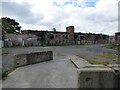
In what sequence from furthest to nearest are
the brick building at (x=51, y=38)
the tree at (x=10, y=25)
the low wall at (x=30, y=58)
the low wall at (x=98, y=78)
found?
the tree at (x=10, y=25) < the brick building at (x=51, y=38) < the low wall at (x=30, y=58) < the low wall at (x=98, y=78)

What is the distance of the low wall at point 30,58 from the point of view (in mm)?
15453

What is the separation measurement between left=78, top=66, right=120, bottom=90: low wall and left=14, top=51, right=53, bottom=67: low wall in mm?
10412

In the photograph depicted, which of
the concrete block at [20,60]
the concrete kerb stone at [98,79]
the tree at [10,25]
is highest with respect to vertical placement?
the tree at [10,25]

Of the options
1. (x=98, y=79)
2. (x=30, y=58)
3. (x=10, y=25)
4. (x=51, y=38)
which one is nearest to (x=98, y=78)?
(x=98, y=79)

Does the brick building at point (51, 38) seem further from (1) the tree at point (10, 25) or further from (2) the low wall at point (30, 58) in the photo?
(2) the low wall at point (30, 58)

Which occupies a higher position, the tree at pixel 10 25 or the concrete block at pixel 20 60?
the tree at pixel 10 25

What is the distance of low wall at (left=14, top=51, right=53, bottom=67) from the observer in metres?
A: 15.5

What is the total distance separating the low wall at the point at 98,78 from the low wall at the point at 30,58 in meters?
10.4

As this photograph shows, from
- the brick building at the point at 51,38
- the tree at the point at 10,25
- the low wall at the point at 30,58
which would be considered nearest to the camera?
the low wall at the point at 30,58

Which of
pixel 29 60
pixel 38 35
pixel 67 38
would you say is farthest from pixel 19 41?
pixel 29 60

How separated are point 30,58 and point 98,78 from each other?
39.3 ft

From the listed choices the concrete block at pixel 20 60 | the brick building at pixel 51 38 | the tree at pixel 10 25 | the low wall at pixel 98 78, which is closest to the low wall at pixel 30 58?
the concrete block at pixel 20 60

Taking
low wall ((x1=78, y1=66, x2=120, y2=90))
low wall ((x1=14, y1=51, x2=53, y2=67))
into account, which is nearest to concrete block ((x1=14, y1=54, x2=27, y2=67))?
low wall ((x1=14, y1=51, x2=53, y2=67))

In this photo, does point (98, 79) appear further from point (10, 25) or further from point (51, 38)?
point (51, 38)
